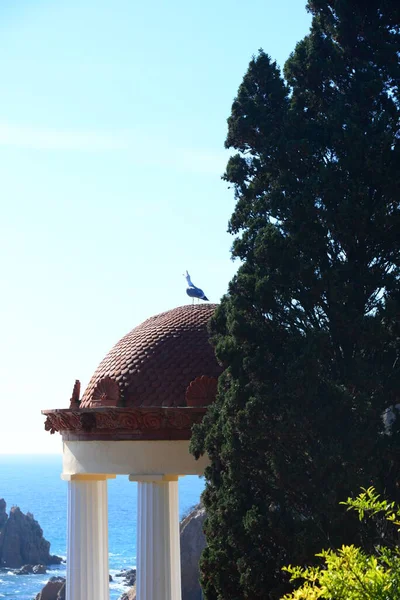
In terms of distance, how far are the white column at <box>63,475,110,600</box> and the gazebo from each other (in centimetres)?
2

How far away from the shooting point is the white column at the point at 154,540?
15258 millimetres

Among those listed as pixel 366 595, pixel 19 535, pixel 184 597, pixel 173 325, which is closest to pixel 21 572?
pixel 19 535

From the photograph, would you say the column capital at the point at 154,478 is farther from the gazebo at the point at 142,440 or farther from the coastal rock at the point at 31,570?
the coastal rock at the point at 31,570

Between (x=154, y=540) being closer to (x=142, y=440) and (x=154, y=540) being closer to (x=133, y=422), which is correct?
(x=142, y=440)

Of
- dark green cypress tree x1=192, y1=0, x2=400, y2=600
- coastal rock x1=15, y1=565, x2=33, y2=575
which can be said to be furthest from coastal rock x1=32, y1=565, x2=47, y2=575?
dark green cypress tree x1=192, y1=0, x2=400, y2=600

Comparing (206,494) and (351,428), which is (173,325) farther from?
(351,428)

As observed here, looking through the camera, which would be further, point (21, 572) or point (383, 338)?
point (21, 572)

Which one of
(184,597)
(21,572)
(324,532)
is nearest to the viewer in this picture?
(324,532)

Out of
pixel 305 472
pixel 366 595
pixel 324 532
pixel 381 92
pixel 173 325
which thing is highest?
pixel 381 92

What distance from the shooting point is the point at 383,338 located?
13.1 m

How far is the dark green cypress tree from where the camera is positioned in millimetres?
12641

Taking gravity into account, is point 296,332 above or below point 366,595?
above

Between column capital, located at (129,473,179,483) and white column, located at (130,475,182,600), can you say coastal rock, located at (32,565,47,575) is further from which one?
column capital, located at (129,473,179,483)

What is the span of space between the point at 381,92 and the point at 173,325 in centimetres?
552
